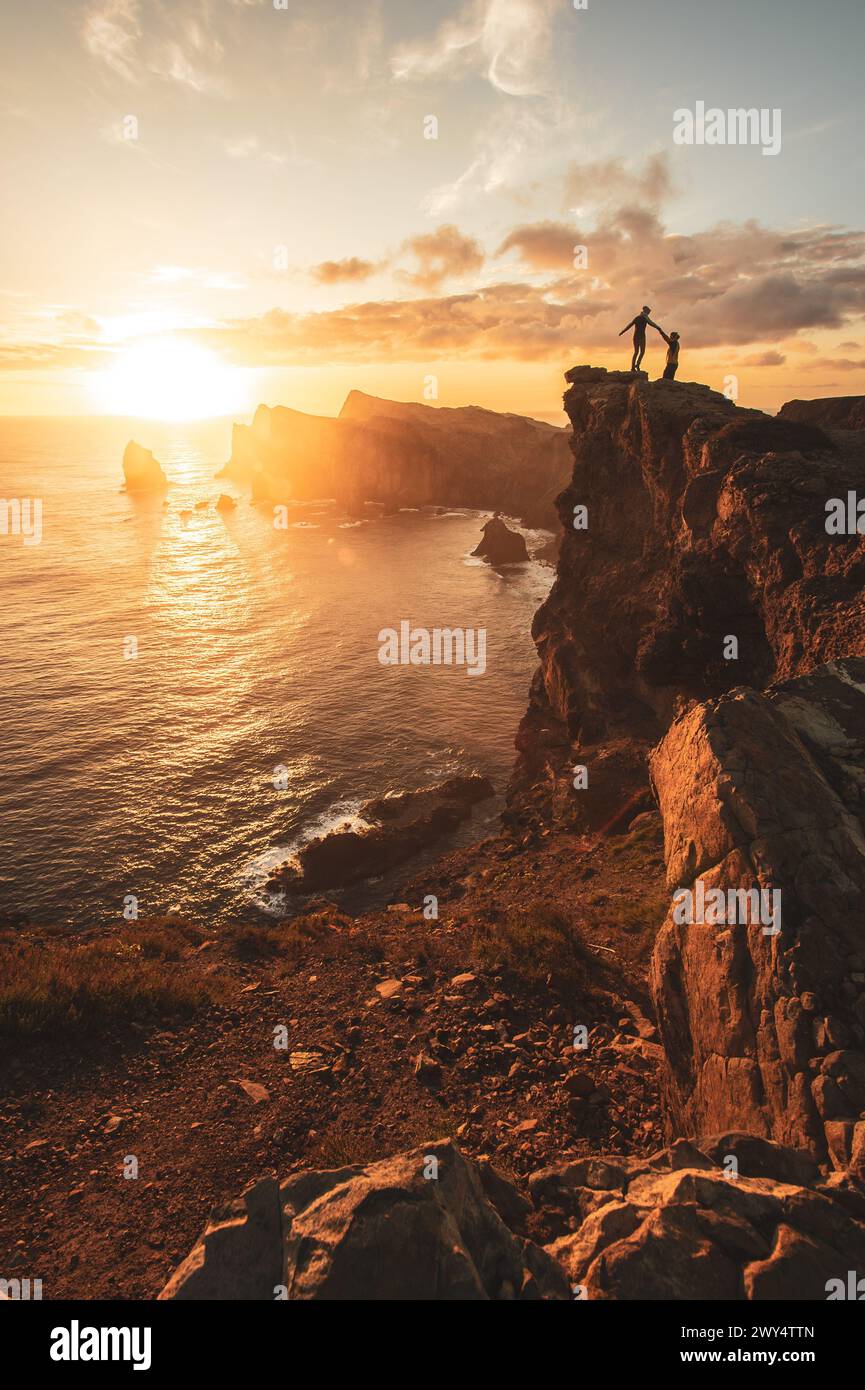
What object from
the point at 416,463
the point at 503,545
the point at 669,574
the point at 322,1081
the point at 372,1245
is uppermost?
the point at 416,463

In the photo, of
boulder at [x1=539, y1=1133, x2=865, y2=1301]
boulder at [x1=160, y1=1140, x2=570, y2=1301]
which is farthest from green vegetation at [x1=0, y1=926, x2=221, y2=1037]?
boulder at [x1=539, y1=1133, x2=865, y2=1301]

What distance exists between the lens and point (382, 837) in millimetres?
32125

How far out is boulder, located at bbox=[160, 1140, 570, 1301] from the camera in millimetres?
5664

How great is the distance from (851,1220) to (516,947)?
425 inches

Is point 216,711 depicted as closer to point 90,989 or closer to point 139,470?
point 90,989

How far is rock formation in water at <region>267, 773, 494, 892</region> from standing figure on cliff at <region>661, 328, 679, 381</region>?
2389 centimetres

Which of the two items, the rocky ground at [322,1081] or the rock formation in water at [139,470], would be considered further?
the rock formation in water at [139,470]

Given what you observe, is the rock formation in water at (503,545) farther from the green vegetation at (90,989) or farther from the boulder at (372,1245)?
the boulder at (372,1245)

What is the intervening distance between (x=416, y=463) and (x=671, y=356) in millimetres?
128858

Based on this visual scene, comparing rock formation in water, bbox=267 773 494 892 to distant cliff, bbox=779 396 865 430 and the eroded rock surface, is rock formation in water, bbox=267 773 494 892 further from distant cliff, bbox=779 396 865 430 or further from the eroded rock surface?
distant cliff, bbox=779 396 865 430

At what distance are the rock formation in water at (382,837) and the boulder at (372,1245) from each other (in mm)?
23530

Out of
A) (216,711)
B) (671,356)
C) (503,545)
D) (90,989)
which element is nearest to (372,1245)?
(90,989)

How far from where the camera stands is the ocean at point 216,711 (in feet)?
101

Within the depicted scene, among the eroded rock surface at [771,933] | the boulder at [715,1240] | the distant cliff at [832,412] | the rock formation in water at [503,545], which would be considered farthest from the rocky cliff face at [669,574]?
the rock formation in water at [503,545]
